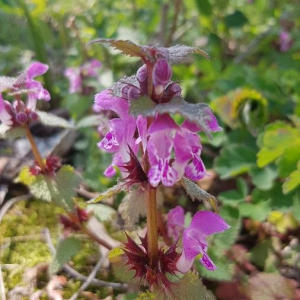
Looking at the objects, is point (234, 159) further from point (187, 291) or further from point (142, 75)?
point (142, 75)

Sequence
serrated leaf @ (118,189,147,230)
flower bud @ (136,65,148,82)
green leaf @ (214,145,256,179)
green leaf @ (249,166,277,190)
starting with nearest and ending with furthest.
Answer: flower bud @ (136,65,148,82), serrated leaf @ (118,189,147,230), green leaf @ (249,166,277,190), green leaf @ (214,145,256,179)

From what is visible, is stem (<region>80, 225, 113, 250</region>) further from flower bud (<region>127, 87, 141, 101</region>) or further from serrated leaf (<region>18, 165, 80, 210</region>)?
flower bud (<region>127, 87, 141, 101</region>)

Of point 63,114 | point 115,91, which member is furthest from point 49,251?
point 63,114

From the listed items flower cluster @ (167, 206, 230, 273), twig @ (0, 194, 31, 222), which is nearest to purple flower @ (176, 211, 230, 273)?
flower cluster @ (167, 206, 230, 273)

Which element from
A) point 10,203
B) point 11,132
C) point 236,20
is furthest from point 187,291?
point 236,20

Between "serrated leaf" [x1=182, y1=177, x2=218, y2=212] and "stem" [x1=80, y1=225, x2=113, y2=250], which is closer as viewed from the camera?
"serrated leaf" [x1=182, y1=177, x2=218, y2=212]

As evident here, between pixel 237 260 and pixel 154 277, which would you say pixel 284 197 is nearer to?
pixel 237 260
